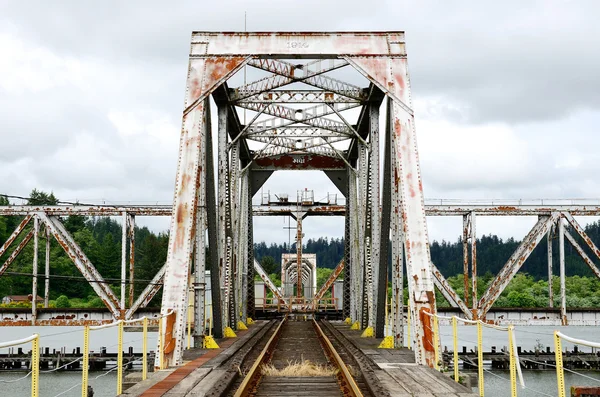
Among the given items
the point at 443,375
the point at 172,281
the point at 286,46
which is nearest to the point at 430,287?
the point at 443,375

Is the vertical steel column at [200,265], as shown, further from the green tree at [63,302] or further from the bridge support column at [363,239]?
the green tree at [63,302]

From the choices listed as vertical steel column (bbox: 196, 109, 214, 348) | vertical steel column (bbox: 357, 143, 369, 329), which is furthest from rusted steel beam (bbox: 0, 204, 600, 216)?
vertical steel column (bbox: 196, 109, 214, 348)

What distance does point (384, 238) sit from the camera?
18.2 meters

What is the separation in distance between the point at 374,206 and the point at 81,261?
17.3 meters

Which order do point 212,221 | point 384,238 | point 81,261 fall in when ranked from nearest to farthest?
point 212,221 → point 384,238 → point 81,261

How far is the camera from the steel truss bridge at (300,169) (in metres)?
13.9

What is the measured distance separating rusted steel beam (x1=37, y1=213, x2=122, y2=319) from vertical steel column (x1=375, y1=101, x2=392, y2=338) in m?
16.6

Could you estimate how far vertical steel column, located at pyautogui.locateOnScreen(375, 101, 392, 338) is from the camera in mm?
16828

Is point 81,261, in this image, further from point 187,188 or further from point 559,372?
point 559,372

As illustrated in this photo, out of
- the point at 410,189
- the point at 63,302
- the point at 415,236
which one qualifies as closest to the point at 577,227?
the point at 410,189

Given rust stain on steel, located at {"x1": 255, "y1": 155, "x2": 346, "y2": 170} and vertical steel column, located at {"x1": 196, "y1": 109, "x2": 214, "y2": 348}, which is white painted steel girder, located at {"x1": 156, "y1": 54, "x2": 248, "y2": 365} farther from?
rust stain on steel, located at {"x1": 255, "y1": 155, "x2": 346, "y2": 170}

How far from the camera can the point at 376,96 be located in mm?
21312

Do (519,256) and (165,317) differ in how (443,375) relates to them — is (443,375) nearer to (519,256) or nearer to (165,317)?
(165,317)

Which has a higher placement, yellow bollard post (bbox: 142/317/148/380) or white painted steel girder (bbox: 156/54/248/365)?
white painted steel girder (bbox: 156/54/248/365)
